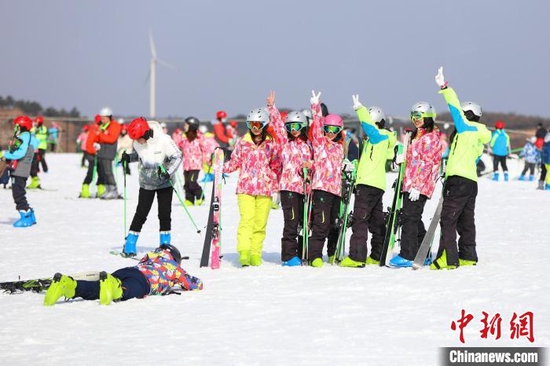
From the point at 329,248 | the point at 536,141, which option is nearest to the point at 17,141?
the point at 329,248

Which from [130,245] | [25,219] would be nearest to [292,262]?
[130,245]

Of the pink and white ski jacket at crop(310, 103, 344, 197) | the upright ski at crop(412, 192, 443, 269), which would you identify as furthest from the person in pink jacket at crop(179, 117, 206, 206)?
the upright ski at crop(412, 192, 443, 269)

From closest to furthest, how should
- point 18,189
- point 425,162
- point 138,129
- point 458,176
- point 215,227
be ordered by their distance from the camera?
point 458,176 < point 425,162 < point 215,227 < point 138,129 < point 18,189

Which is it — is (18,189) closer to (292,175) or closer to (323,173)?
(292,175)

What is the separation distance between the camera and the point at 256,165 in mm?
11641

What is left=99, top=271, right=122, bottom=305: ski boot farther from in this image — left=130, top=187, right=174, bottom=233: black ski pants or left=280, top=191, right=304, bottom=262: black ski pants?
left=130, top=187, right=174, bottom=233: black ski pants

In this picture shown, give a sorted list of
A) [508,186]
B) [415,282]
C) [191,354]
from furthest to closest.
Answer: [508,186] < [415,282] < [191,354]

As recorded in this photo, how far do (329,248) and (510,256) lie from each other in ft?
7.46

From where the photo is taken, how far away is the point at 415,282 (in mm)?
10180

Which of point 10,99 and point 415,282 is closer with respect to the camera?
point 415,282

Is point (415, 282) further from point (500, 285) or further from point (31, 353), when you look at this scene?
point (31, 353)

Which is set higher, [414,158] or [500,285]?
[414,158]

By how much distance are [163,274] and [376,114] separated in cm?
345

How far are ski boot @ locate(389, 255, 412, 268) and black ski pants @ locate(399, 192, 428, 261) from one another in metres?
0.04
